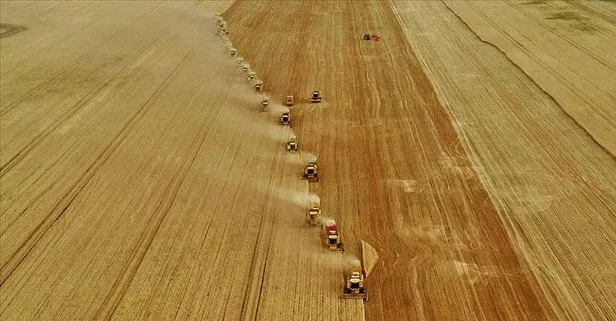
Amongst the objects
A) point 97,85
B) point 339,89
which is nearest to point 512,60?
point 339,89

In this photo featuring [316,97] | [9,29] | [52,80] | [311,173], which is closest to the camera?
[311,173]

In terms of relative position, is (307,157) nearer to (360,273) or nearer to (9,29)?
(360,273)

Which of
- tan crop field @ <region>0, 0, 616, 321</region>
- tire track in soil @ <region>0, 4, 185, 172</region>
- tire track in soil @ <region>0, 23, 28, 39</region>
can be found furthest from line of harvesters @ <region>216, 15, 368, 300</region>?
tire track in soil @ <region>0, 23, 28, 39</region>

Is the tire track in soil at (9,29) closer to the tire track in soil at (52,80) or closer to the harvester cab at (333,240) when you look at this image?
the tire track in soil at (52,80)

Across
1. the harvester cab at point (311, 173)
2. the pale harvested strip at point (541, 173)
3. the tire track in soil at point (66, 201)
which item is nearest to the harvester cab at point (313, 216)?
the harvester cab at point (311, 173)

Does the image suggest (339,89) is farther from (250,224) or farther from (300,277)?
(300,277)

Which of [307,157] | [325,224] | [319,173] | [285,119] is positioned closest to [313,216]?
[325,224]

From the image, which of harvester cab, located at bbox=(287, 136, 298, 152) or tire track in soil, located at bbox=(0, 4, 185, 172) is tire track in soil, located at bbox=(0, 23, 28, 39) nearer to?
tire track in soil, located at bbox=(0, 4, 185, 172)
